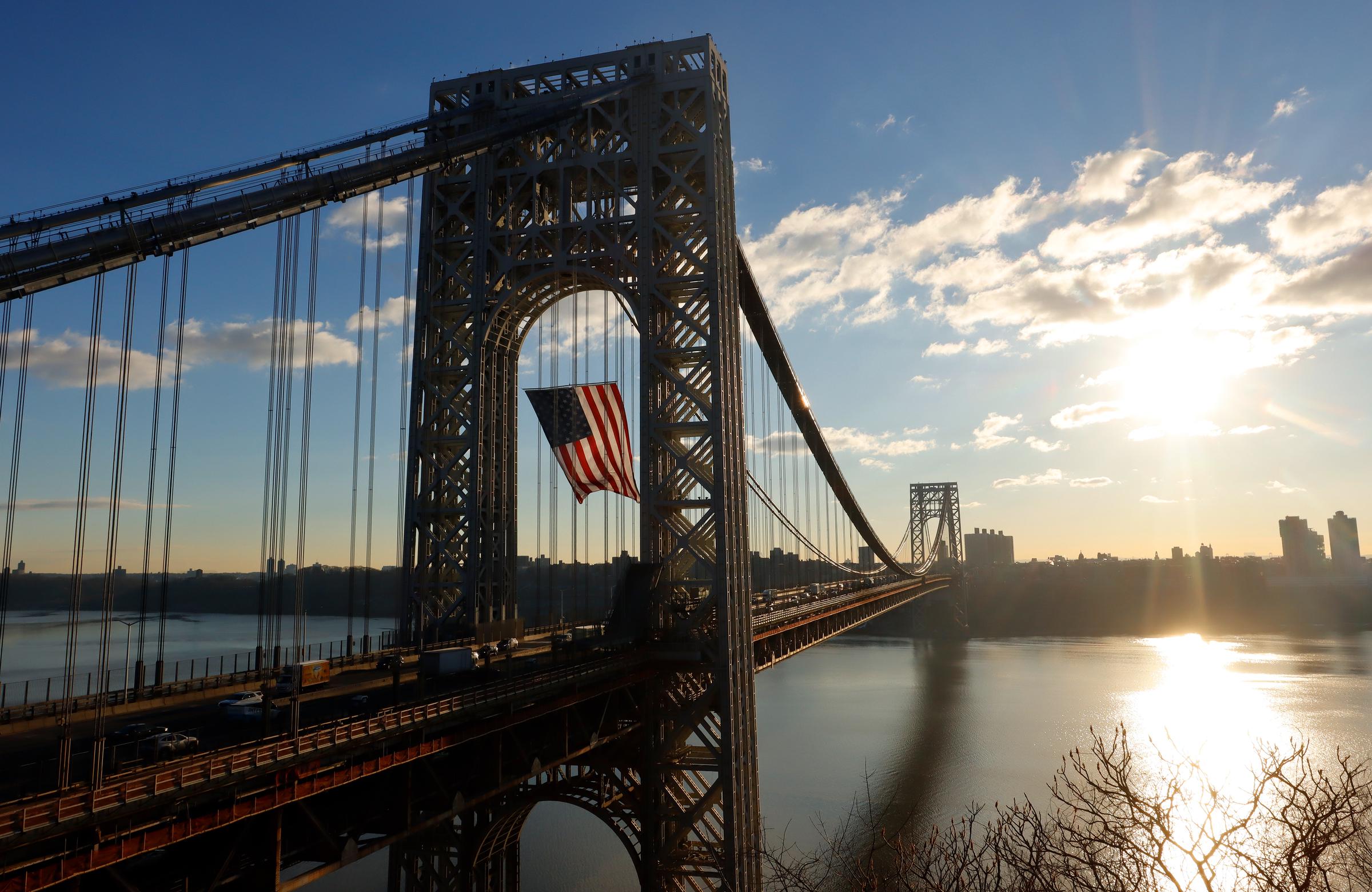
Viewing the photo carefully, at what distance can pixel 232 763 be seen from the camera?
12320mm

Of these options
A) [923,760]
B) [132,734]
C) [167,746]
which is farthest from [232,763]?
[923,760]

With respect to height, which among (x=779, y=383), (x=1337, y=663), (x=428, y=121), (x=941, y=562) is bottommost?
(x=1337, y=663)

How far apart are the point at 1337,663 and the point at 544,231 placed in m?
117

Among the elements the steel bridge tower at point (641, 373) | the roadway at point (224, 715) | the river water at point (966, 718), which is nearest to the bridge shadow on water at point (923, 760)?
the river water at point (966, 718)

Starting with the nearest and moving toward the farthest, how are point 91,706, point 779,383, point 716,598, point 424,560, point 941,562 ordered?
1. point 91,706
2. point 716,598
3. point 424,560
4. point 779,383
5. point 941,562

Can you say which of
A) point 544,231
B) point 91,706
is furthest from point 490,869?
point 544,231

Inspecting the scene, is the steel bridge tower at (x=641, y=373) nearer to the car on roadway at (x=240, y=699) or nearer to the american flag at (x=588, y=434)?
the american flag at (x=588, y=434)

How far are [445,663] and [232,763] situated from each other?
11026 millimetres

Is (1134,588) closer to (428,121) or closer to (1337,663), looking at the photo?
(1337,663)

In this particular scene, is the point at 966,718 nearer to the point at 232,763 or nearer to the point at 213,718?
the point at 213,718

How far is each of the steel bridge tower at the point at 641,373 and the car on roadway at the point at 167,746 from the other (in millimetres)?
16835

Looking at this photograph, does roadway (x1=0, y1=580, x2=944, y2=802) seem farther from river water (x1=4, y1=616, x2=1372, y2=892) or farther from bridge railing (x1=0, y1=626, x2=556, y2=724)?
river water (x1=4, y1=616, x2=1372, y2=892)

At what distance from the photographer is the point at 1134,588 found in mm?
184250

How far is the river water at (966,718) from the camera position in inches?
1831
